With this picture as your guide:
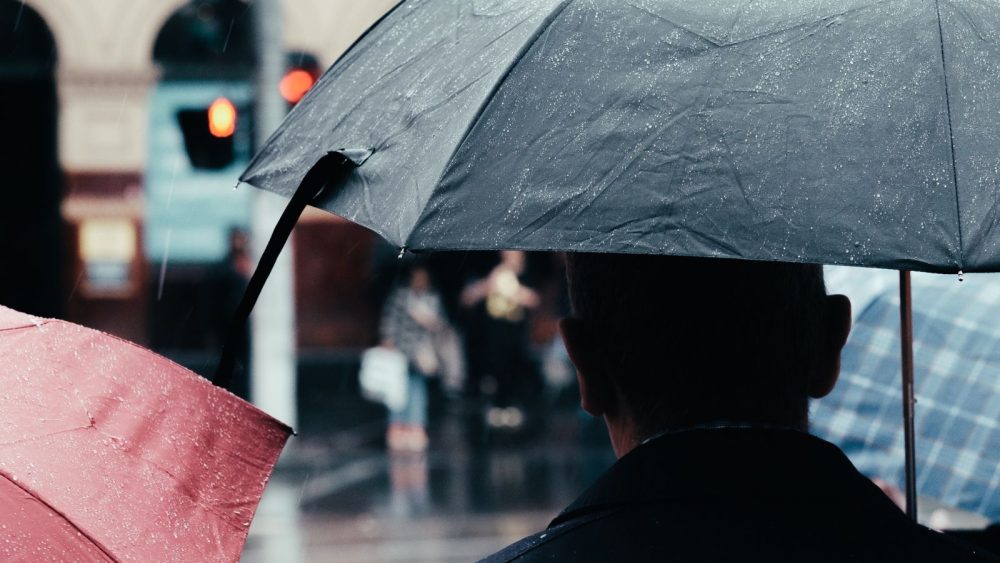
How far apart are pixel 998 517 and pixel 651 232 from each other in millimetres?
1924

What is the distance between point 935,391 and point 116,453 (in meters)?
2.06

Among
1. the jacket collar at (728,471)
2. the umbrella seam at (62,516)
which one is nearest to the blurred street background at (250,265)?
the umbrella seam at (62,516)

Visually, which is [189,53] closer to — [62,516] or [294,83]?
[294,83]

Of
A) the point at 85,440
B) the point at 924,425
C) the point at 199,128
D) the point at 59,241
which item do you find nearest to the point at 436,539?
the point at 199,128

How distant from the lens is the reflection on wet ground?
8.82 metres

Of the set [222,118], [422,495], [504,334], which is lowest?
[422,495]

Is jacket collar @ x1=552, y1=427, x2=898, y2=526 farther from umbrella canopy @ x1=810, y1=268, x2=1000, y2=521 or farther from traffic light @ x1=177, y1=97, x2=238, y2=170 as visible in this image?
traffic light @ x1=177, y1=97, x2=238, y2=170

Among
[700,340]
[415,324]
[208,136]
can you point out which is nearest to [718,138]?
[700,340]

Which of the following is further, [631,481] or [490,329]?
[490,329]

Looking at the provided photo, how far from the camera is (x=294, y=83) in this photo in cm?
1126

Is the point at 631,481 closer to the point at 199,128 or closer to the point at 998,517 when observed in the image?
the point at 998,517

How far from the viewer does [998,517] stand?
3.21 meters

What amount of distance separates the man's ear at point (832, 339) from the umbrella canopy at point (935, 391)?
1.55 meters

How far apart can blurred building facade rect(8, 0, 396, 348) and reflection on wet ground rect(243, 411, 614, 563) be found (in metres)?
3.65
